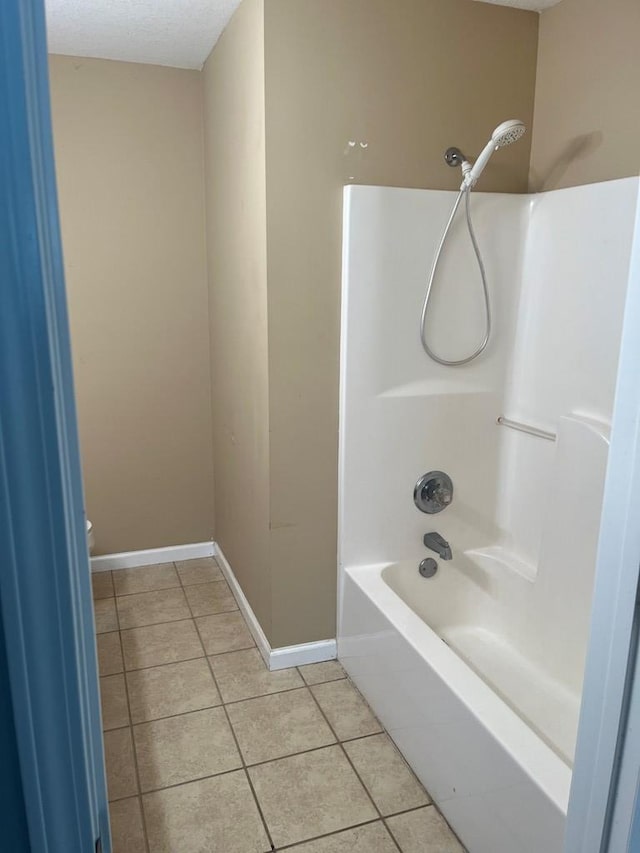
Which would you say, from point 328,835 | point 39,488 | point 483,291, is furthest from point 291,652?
point 39,488

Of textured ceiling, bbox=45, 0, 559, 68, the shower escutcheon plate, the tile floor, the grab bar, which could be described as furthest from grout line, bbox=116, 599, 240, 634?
textured ceiling, bbox=45, 0, 559, 68

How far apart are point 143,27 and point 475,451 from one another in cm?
199

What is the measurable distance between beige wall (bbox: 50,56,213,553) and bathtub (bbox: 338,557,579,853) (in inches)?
49.3

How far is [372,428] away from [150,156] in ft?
5.38

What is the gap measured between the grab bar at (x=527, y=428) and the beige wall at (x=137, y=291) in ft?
4.83

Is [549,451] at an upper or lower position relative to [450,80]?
lower

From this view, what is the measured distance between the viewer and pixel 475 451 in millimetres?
2561

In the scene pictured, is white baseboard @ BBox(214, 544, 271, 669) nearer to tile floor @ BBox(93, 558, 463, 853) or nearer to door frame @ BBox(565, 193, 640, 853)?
tile floor @ BBox(93, 558, 463, 853)

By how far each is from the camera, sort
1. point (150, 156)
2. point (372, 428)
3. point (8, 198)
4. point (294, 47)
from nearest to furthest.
→ point (8, 198)
point (294, 47)
point (372, 428)
point (150, 156)

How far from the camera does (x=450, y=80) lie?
2279mm

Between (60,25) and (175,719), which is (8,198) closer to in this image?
(175,719)

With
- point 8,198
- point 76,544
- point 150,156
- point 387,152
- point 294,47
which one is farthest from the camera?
point 150,156

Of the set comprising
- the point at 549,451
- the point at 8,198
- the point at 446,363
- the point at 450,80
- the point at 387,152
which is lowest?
the point at 549,451

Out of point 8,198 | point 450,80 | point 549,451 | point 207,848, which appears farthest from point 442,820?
point 450,80
